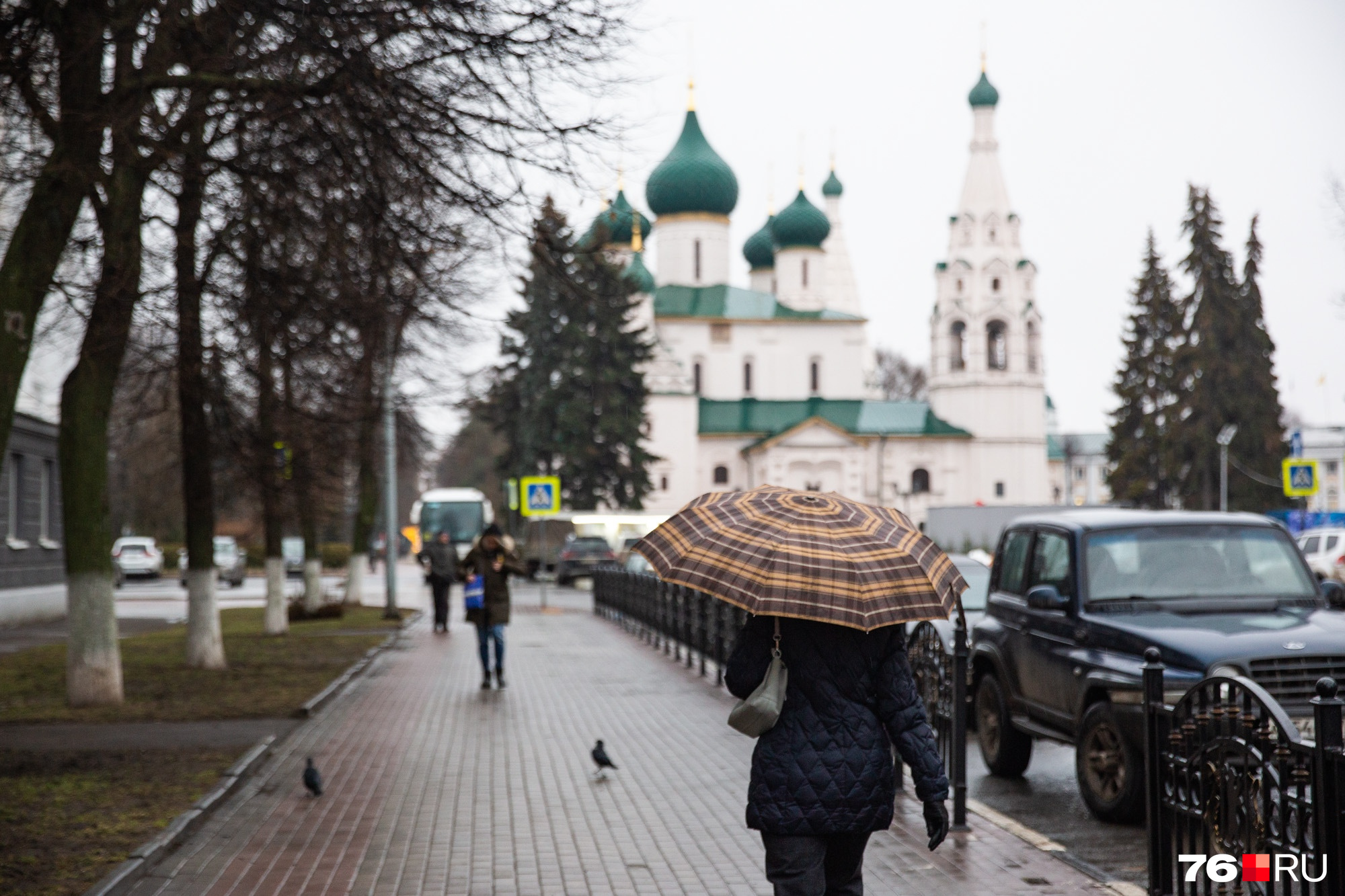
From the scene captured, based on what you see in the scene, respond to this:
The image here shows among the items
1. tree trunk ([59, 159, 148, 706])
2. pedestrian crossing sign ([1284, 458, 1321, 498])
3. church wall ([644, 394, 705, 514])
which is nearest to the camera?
tree trunk ([59, 159, 148, 706])

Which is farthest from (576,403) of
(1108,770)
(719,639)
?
(1108,770)

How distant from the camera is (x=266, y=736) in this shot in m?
12.2

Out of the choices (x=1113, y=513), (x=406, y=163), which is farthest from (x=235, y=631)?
(x=1113, y=513)

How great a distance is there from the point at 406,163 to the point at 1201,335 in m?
52.2

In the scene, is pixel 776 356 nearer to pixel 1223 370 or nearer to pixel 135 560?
pixel 1223 370

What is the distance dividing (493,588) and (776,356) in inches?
3097

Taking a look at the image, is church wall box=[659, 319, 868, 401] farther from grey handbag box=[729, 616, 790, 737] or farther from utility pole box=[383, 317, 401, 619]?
grey handbag box=[729, 616, 790, 737]

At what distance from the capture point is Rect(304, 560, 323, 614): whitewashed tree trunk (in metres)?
28.6

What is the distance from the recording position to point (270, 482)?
17.0 m

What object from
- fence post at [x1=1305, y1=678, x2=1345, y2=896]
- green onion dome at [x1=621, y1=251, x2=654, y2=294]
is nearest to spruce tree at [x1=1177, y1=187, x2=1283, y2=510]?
green onion dome at [x1=621, y1=251, x2=654, y2=294]

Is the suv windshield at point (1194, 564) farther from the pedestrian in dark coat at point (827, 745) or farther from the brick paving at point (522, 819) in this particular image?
the pedestrian in dark coat at point (827, 745)

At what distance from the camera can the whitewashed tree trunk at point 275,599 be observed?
23203mm

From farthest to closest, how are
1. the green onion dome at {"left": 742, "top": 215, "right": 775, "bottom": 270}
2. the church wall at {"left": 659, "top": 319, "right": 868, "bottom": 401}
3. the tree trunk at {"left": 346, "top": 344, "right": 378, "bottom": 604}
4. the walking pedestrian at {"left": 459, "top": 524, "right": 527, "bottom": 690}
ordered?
the green onion dome at {"left": 742, "top": 215, "right": 775, "bottom": 270}, the church wall at {"left": 659, "top": 319, "right": 868, "bottom": 401}, the tree trunk at {"left": 346, "top": 344, "right": 378, "bottom": 604}, the walking pedestrian at {"left": 459, "top": 524, "right": 527, "bottom": 690}

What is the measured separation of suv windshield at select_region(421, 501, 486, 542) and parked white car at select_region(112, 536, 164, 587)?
10178 millimetres
